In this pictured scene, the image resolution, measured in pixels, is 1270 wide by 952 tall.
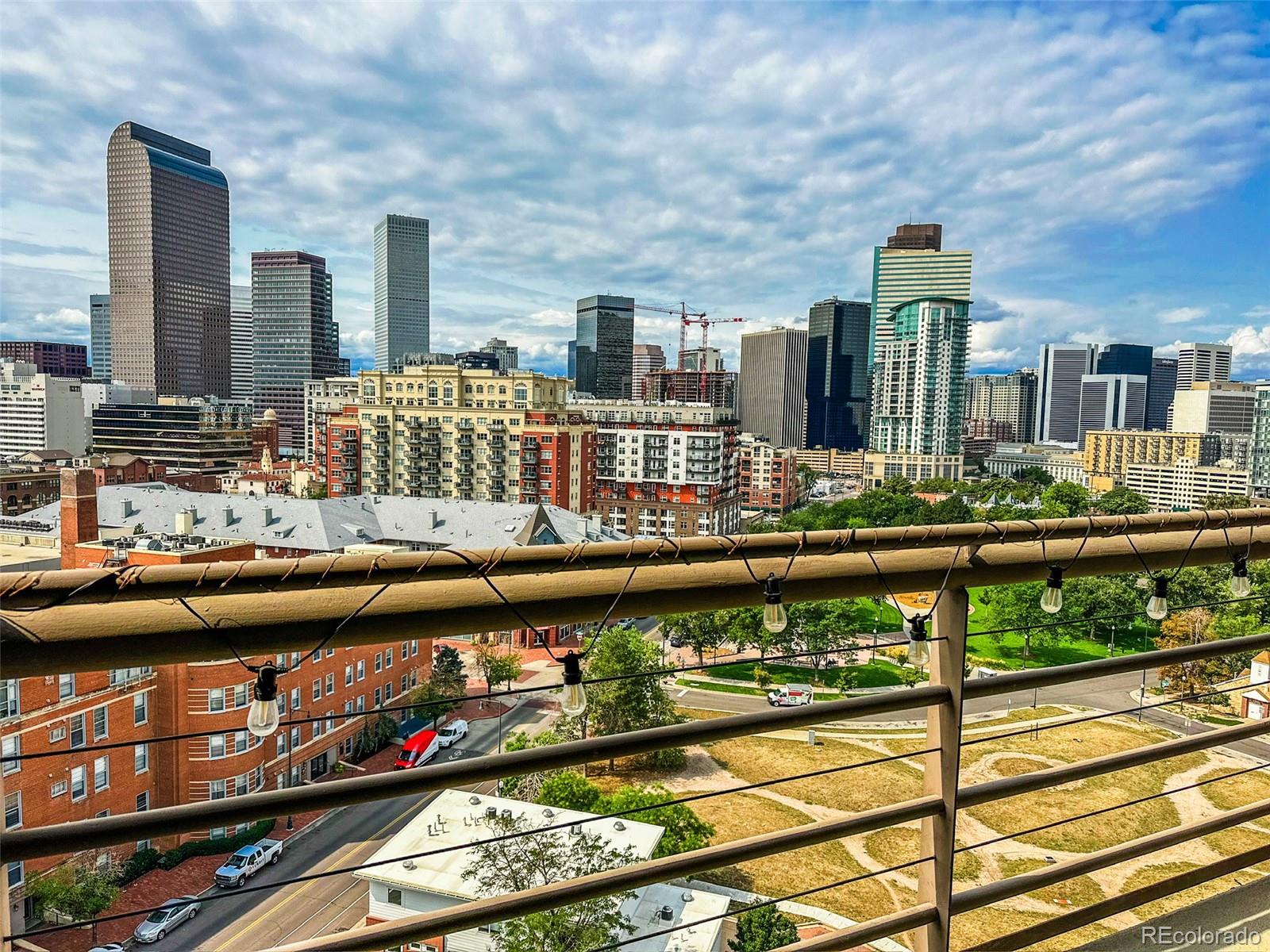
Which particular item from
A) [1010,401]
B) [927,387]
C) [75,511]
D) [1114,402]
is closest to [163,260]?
[927,387]

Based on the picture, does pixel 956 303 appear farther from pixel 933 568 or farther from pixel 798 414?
pixel 933 568

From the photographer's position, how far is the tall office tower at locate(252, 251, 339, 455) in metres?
105

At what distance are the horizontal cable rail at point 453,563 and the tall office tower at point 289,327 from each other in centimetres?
11067

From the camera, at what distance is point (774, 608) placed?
1.08 meters

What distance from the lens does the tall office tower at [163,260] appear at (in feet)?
331

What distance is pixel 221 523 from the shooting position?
2275 centimetres

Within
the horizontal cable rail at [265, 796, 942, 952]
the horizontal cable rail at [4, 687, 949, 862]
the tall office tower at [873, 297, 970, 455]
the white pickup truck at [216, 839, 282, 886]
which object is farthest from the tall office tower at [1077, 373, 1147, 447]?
the horizontal cable rail at [4, 687, 949, 862]

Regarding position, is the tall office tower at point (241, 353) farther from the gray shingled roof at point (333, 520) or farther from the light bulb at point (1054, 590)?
the light bulb at point (1054, 590)

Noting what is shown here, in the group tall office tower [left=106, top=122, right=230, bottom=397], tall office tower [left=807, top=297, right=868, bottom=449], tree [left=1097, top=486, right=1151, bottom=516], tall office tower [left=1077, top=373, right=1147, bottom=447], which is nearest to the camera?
tree [left=1097, top=486, right=1151, bottom=516]

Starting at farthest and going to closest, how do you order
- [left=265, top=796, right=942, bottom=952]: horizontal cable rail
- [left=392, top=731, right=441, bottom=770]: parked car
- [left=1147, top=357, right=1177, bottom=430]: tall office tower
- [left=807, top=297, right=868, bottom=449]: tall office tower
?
[left=1147, top=357, right=1177, bottom=430]: tall office tower → [left=807, top=297, right=868, bottom=449]: tall office tower → [left=392, top=731, right=441, bottom=770]: parked car → [left=265, top=796, right=942, bottom=952]: horizontal cable rail

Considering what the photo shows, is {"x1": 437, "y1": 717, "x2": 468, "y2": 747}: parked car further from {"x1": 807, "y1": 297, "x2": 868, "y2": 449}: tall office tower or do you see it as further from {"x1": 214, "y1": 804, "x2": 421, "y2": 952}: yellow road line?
{"x1": 807, "y1": 297, "x2": 868, "y2": 449}: tall office tower

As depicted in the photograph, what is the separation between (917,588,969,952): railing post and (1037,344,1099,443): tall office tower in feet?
530

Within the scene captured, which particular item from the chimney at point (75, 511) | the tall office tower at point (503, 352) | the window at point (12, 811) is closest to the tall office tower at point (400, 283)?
the tall office tower at point (503, 352)

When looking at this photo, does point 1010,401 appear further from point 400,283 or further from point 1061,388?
point 400,283
